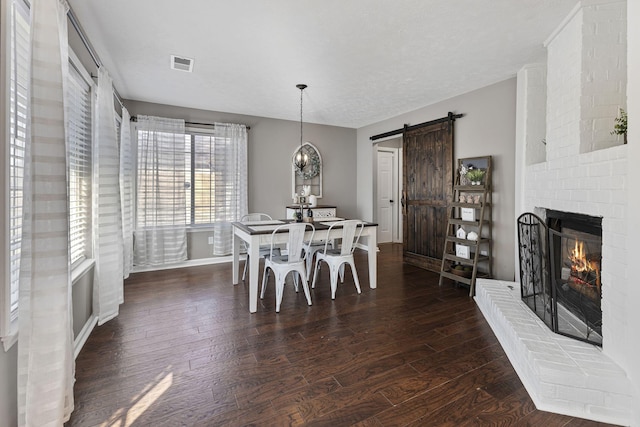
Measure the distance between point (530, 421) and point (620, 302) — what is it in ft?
2.74

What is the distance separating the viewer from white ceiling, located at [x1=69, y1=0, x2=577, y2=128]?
215 centimetres

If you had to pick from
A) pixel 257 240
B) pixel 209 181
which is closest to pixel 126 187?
pixel 209 181

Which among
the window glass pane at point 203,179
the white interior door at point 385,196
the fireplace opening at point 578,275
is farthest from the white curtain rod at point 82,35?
the white interior door at point 385,196

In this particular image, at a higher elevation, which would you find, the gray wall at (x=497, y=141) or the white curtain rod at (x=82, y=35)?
the white curtain rod at (x=82, y=35)

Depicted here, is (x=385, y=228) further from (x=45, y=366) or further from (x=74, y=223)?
(x=45, y=366)

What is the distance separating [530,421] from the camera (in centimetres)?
154

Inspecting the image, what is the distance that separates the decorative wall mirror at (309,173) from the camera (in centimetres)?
546

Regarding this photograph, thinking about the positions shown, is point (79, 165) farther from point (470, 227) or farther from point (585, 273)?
point (470, 227)

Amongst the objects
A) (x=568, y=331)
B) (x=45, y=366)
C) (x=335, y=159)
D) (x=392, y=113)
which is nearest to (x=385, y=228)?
(x=335, y=159)

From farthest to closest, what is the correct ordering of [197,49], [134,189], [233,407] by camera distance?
[134,189] → [197,49] → [233,407]

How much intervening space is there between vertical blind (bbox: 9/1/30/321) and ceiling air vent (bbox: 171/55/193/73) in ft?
4.84

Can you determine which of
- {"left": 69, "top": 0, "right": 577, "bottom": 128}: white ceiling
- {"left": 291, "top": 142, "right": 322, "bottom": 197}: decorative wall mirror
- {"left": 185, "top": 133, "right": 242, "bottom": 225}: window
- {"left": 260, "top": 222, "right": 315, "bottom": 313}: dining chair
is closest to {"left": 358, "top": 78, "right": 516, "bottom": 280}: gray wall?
{"left": 69, "top": 0, "right": 577, "bottom": 128}: white ceiling

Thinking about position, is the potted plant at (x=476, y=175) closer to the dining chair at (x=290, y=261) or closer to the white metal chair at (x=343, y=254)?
the white metal chair at (x=343, y=254)

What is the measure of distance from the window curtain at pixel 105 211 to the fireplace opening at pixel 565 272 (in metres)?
3.53
